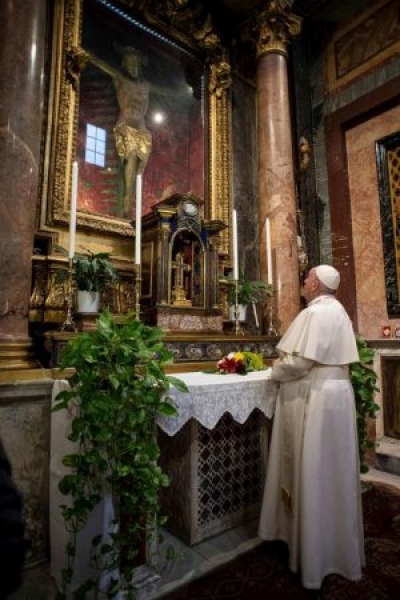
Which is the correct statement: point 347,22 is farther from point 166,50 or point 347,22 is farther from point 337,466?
Answer: point 337,466

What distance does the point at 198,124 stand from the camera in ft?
16.6

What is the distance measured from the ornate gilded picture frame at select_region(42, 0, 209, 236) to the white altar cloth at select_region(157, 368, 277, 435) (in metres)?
2.13

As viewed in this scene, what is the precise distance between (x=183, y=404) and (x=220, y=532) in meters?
1.37

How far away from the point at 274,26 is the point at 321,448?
17.9 ft

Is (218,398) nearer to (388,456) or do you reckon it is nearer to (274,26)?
(388,456)

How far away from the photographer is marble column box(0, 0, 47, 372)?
2672mm

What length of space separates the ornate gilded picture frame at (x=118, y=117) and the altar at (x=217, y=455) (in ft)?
7.24

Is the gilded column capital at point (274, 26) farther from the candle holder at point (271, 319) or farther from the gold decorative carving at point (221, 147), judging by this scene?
the candle holder at point (271, 319)

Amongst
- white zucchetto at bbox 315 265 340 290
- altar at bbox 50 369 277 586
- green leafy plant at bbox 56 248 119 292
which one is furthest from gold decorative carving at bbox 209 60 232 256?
altar at bbox 50 369 277 586

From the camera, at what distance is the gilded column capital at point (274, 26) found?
197 inches

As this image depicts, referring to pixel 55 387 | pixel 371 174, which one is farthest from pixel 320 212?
pixel 55 387

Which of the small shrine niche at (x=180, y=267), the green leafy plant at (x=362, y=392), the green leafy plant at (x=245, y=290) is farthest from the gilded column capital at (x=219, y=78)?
the green leafy plant at (x=362, y=392)

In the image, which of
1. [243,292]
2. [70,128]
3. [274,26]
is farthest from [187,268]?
[274,26]

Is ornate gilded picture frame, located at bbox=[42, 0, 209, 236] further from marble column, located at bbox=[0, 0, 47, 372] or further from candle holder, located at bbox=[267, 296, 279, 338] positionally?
candle holder, located at bbox=[267, 296, 279, 338]
